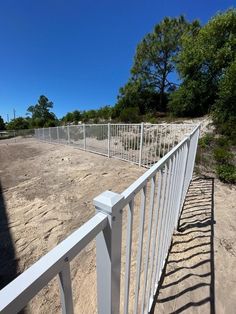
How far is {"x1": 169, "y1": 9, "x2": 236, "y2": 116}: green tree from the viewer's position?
943 centimetres

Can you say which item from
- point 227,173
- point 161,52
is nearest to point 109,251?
point 227,173

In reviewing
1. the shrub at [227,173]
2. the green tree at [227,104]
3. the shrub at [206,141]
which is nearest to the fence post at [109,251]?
the shrub at [227,173]

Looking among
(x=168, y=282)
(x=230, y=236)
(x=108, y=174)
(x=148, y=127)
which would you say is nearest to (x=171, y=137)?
(x=148, y=127)

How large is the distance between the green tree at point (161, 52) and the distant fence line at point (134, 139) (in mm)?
9165

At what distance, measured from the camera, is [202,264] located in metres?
1.92

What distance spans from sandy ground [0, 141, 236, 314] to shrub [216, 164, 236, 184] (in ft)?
0.71

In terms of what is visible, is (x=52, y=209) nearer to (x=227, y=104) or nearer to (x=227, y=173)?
(x=227, y=173)

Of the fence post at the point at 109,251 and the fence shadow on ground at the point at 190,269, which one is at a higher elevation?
the fence post at the point at 109,251

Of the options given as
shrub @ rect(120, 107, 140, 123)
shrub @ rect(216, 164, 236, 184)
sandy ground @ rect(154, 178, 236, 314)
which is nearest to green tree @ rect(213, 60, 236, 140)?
shrub @ rect(216, 164, 236, 184)

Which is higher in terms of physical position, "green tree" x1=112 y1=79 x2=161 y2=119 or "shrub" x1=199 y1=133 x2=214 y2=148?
"green tree" x1=112 y1=79 x2=161 y2=119

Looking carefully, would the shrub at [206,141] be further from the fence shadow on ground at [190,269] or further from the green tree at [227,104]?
the fence shadow on ground at [190,269]

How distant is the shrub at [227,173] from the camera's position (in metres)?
4.10

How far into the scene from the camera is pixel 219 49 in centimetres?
961

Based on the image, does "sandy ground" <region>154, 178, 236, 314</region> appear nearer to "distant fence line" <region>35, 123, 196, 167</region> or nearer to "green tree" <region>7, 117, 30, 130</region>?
"distant fence line" <region>35, 123, 196, 167</region>
